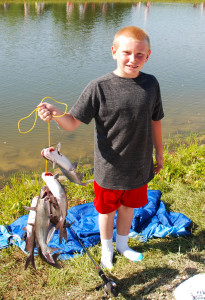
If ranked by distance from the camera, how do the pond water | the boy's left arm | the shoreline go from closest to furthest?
the boy's left arm, the shoreline, the pond water

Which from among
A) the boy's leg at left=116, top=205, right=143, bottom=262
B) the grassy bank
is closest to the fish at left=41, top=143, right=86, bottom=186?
the boy's leg at left=116, top=205, right=143, bottom=262

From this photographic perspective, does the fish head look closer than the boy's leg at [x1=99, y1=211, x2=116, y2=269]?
A: Yes

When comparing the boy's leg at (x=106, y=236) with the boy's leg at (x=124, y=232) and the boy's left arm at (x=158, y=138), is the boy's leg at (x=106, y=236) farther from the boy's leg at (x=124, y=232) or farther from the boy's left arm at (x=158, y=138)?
the boy's left arm at (x=158, y=138)

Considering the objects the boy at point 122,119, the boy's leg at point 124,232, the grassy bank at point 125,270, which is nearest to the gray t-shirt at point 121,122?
the boy at point 122,119

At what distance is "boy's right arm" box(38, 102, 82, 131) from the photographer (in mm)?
2247

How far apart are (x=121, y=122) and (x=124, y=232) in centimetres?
118

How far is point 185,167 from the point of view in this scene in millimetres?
4445

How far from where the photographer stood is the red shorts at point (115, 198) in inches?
111

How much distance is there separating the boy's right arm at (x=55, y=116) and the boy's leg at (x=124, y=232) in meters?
0.99

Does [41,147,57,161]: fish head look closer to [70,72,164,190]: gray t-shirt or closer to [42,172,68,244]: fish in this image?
[42,172,68,244]: fish

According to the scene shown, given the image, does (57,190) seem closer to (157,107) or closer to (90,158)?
(157,107)

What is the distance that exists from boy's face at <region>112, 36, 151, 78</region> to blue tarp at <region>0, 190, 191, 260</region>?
5.85ft

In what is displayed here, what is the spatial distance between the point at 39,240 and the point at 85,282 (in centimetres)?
73

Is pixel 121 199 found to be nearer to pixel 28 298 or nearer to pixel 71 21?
pixel 28 298
